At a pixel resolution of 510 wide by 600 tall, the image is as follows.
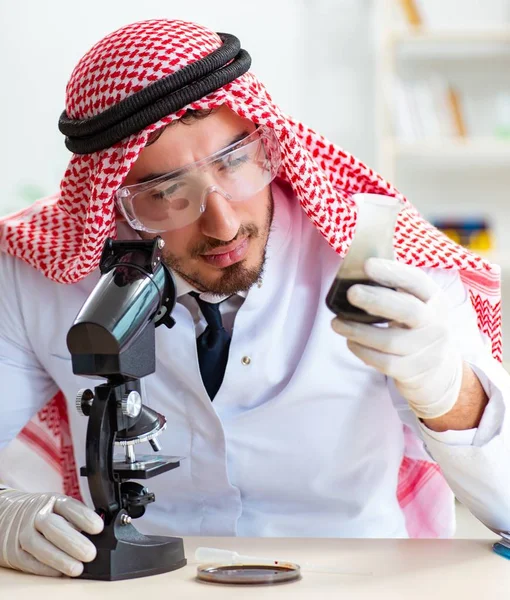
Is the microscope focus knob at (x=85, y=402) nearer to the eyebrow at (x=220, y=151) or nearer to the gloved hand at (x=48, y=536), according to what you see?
the gloved hand at (x=48, y=536)

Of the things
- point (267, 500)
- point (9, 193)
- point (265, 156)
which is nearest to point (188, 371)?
point (267, 500)

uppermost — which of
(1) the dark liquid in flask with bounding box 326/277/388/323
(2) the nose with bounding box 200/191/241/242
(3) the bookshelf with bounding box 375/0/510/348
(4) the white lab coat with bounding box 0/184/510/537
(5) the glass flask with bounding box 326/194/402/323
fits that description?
(5) the glass flask with bounding box 326/194/402/323

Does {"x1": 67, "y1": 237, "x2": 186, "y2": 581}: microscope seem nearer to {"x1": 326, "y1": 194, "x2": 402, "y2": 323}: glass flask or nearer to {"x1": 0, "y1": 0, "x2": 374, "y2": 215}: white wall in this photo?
{"x1": 326, "y1": 194, "x2": 402, "y2": 323}: glass flask

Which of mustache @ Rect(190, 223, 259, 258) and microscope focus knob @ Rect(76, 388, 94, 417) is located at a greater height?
mustache @ Rect(190, 223, 259, 258)

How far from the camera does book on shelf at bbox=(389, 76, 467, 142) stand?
415cm

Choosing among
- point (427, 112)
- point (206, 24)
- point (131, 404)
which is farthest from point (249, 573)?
point (206, 24)

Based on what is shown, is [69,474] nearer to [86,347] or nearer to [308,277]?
[308,277]

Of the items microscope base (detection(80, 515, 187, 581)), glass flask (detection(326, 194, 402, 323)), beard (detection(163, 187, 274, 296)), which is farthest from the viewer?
beard (detection(163, 187, 274, 296))

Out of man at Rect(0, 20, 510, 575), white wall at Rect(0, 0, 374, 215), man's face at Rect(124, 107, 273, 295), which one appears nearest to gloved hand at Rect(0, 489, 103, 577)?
man at Rect(0, 20, 510, 575)

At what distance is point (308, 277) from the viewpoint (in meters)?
1.78

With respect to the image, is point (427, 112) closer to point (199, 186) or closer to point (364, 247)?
point (199, 186)

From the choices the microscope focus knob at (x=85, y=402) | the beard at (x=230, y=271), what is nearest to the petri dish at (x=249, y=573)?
the microscope focus knob at (x=85, y=402)

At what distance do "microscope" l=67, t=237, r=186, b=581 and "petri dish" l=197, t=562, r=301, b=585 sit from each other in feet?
0.26

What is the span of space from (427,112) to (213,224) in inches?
111
